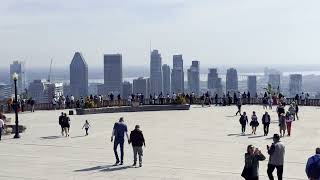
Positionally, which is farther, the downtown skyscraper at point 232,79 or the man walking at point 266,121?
the downtown skyscraper at point 232,79

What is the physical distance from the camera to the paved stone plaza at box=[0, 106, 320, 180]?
1769 cm

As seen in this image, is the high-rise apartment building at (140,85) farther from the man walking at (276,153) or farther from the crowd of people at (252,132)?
the man walking at (276,153)

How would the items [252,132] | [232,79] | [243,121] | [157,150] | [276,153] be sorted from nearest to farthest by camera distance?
[276,153] → [157,150] → [243,121] → [252,132] → [232,79]

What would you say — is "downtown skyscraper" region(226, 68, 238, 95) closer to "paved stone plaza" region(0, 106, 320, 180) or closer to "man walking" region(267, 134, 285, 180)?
"paved stone plaza" region(0, 106, 320, 180)

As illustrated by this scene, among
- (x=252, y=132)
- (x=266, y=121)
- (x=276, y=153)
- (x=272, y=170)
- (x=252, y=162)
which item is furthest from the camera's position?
(x=252, y=132)

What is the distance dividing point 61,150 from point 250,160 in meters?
11.0

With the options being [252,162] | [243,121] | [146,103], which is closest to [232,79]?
[146,103]

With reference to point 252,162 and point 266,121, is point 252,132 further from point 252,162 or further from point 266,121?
point 252,162

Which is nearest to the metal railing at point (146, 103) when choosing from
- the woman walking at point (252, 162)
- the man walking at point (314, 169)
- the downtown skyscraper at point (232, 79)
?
the woman walking at point (252, 162)

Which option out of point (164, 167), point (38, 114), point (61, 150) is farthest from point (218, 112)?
point (164, 167)

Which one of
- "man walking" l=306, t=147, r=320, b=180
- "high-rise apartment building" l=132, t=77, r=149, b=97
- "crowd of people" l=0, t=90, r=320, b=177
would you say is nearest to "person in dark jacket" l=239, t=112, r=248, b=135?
"crowd of people" l=0, t=90, r=320, b=177

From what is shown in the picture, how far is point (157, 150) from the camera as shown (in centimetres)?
2266

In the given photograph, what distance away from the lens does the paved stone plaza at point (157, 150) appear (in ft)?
58.0

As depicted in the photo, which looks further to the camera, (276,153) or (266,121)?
(266,121)
